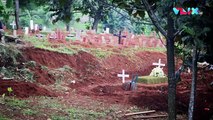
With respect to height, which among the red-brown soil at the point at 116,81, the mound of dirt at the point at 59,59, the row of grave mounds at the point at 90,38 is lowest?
the red-brown soil at the point at 116,81

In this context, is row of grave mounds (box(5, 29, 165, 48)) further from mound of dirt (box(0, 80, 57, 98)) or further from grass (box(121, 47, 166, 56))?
mound of dirt (box(0, 80, 57, 98))

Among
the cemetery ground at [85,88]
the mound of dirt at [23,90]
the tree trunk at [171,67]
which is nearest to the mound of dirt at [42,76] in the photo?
the cemetery ground at [85,88]

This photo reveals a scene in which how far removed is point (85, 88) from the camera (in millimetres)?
12945

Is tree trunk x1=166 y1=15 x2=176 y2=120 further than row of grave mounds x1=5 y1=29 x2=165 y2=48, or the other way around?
row of grave mounds x1=5 y1=29 x2=165 y2=48

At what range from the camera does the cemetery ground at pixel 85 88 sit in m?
8.32

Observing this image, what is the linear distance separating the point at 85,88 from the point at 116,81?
8.88 ft

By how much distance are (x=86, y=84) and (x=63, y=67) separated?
5.59ft

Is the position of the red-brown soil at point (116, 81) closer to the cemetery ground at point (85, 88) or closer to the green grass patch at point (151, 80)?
the cemetery ground at point (85, 88)

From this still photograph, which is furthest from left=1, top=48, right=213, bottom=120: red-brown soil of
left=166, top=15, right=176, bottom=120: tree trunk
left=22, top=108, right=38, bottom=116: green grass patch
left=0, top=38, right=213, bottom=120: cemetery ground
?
left=166, top=15, right=176, bottom=120: tree trunk

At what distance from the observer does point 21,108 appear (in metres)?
7.78

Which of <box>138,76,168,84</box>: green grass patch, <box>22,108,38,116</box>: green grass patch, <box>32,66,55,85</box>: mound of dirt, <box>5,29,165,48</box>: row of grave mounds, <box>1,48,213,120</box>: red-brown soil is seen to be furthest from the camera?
<box>5,29,165,48</box>: row of grave mounds

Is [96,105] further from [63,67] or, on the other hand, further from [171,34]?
[63,67]

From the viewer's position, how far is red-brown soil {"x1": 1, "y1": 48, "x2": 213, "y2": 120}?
33.0 ft

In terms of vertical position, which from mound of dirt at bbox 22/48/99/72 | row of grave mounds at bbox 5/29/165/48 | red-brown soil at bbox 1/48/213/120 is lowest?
red-brown soil at bbox 1/48/213/120
